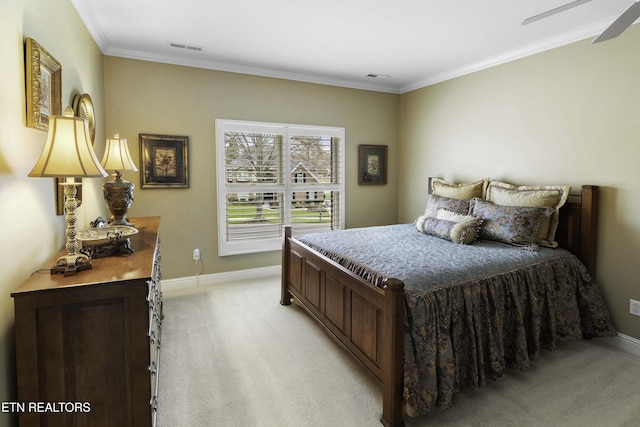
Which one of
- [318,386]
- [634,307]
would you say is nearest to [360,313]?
[318,386]

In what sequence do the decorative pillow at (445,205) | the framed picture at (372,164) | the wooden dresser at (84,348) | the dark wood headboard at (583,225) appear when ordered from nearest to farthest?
the wooden dresser at (84,348), the dark wood headboard at (583,225), the decorative pillow at (445,205), the framed picture at (372,164)

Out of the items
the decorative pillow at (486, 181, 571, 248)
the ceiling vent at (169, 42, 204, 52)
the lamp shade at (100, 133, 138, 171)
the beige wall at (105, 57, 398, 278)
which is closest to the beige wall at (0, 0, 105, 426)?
the lamp shade at (100, 133, 138, 171)

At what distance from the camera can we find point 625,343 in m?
2.86

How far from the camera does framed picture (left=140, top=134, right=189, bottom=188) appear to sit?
3881mm

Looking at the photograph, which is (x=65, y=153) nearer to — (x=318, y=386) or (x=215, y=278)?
(x=318, y=386)

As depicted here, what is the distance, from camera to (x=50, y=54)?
2012mm

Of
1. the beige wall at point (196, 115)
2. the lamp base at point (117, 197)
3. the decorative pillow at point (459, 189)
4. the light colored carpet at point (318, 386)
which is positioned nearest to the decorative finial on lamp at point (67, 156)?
the lamp base at point (117, 197)

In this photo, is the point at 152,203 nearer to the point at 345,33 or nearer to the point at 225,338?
the point at 225,338

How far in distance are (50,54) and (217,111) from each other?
87.6 inches

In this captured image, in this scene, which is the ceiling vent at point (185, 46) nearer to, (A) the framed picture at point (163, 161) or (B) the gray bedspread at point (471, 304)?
(A) the framed picture at point (163, 161)

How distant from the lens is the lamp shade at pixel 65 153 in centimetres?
145

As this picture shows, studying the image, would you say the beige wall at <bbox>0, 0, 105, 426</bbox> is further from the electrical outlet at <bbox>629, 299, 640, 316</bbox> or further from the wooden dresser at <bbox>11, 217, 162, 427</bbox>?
the electrical outlet at <bbox>629, 299, 640, 316</bbox>

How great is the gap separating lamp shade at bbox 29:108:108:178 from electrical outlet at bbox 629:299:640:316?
12.8ft

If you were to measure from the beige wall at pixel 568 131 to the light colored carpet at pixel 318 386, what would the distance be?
847 millimetres
